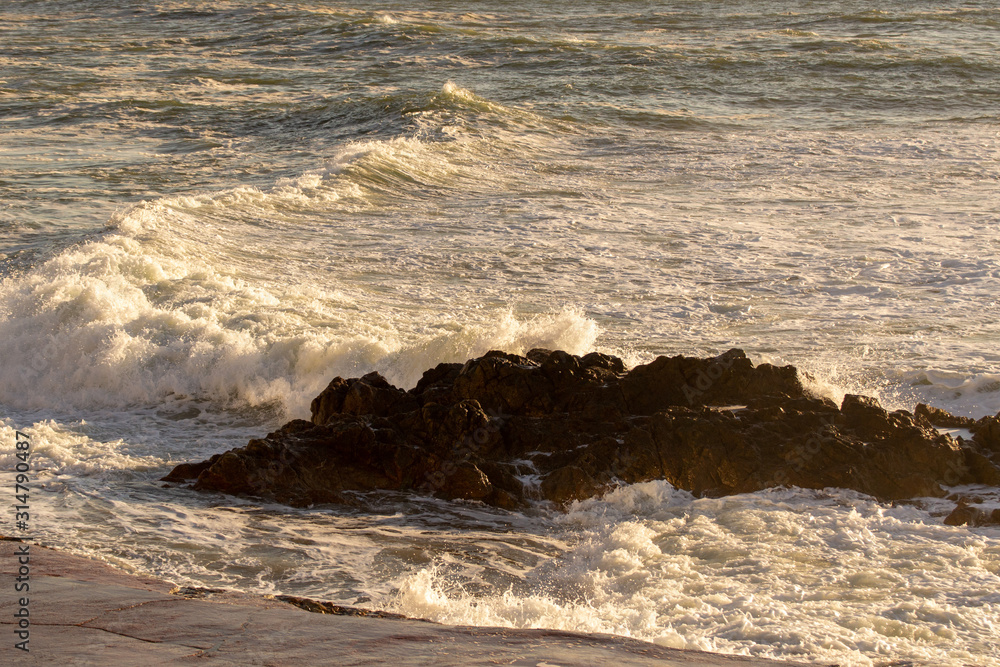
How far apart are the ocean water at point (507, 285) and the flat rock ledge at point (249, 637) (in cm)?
44

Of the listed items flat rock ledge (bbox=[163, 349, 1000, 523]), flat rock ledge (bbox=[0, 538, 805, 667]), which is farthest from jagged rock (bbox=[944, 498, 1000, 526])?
flat rock ledge (bbox=[0, 538, 805, 667])

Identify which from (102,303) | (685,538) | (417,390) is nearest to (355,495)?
(417,390)

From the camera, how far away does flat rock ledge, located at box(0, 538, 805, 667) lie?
352 cm

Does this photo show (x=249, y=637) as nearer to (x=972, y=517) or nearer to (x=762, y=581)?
(x=762, y=581)

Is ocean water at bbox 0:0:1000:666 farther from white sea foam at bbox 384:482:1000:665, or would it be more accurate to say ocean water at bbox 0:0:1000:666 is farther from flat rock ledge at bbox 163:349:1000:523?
flat rock ledge at bbox 163:349:1000:523

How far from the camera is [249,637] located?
370 centimetres

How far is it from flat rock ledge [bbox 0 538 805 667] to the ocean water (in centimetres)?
44

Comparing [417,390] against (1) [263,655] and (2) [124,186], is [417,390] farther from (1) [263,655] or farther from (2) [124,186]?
(2) [124,186]

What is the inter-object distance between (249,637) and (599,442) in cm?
287

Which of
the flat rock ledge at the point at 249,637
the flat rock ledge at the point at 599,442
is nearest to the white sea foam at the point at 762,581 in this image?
the flat rock ledge at the point at 599,442

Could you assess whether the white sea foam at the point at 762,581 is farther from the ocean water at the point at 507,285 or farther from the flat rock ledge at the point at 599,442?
the flat rock ledge at the point at 599,442

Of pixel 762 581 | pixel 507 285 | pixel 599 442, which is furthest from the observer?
pixel 507 285

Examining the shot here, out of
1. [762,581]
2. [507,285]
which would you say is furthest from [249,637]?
[507,285]

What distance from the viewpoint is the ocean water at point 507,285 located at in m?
4.90
